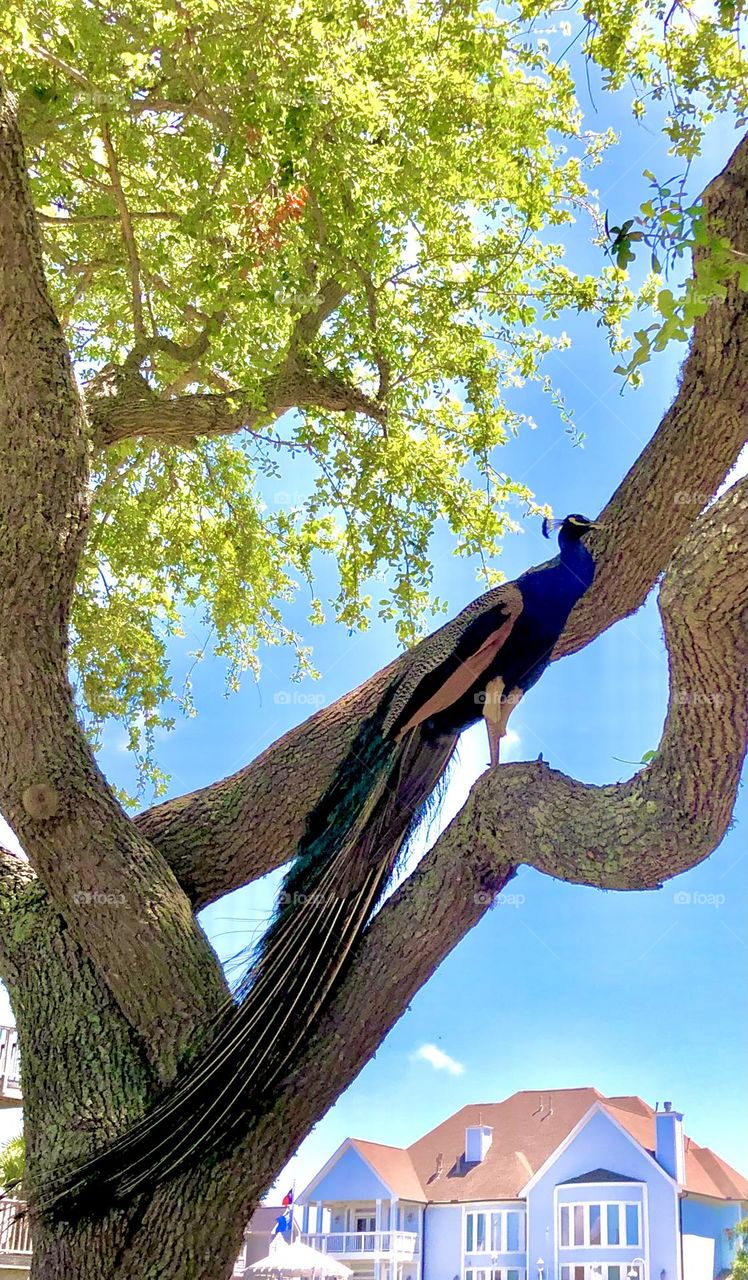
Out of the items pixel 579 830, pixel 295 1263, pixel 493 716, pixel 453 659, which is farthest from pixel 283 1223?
pixel 579 830

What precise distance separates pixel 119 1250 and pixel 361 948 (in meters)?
0.79

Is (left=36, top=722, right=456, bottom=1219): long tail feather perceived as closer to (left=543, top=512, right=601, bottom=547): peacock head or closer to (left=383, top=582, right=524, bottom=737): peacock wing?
(left=383, top=582, right=524, bottom=737): peacock wing

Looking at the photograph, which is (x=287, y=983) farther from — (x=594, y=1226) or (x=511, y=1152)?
(x=511, y=1152)

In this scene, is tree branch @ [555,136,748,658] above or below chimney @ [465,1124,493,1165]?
above

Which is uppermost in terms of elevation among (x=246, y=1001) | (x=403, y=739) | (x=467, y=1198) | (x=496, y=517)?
(x=496, y=517)

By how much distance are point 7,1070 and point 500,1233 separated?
5.16m

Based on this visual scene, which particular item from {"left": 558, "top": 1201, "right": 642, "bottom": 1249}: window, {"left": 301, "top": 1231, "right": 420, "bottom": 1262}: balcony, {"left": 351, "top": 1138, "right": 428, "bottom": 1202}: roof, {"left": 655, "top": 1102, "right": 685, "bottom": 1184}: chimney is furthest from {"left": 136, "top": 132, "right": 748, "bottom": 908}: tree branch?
{"left": 351, "top": 1138, "right": 428, "bottom": 1202}: roof

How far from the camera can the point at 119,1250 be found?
2.38 meters

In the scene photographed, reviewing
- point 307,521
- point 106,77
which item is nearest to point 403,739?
point 106,77

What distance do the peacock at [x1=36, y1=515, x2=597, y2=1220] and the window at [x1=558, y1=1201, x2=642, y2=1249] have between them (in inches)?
333

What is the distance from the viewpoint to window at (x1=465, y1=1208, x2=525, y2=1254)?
10.7 meters

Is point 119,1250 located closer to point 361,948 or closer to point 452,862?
point 361,948

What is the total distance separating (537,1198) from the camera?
10695 millimetres

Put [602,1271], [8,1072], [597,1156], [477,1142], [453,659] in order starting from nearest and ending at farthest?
[453,659]
[8,1072]
[602,1271]
[597,1156]
[477,1142]
